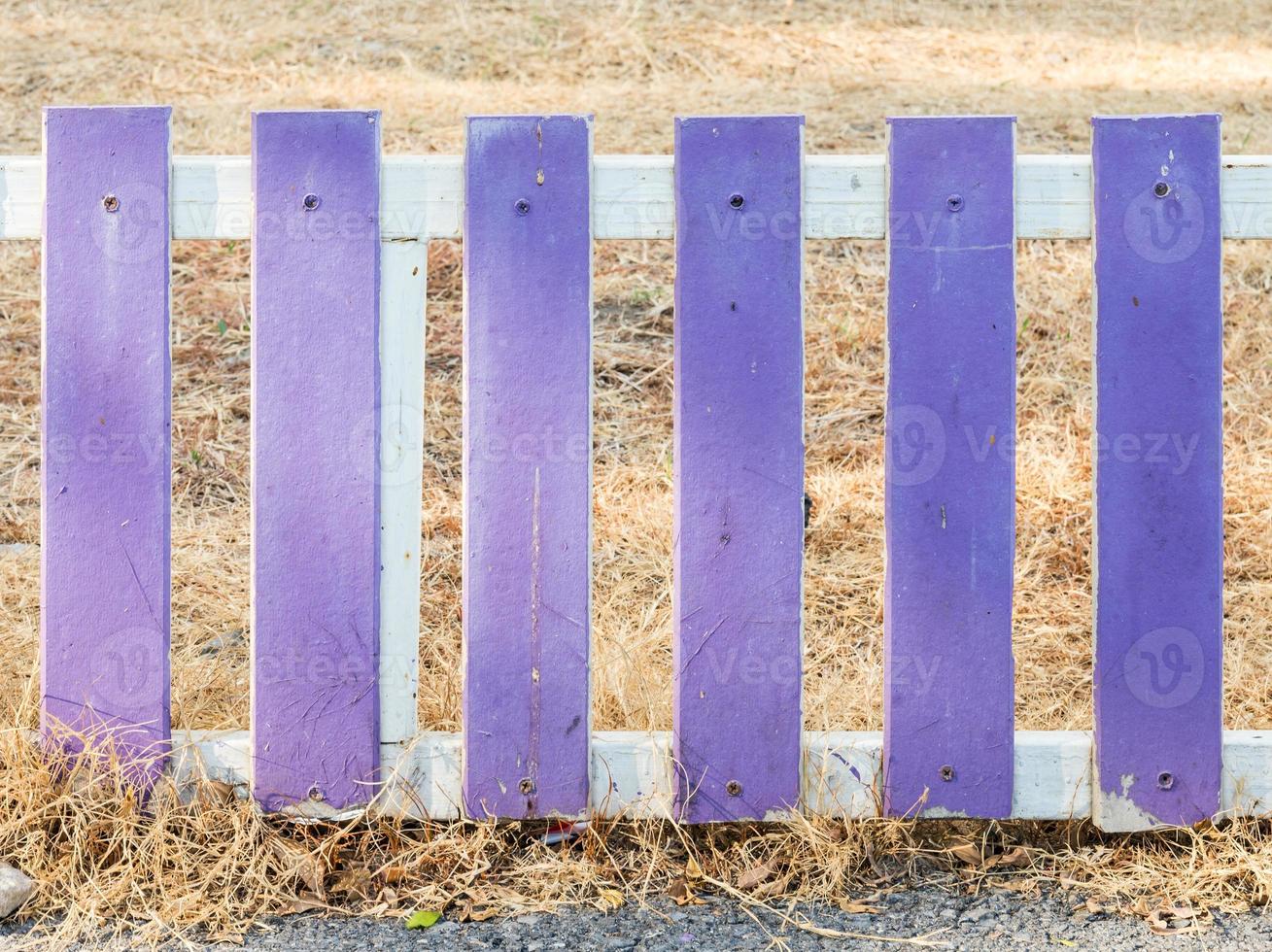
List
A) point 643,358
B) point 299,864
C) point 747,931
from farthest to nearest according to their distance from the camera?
point 643,358 < point 299,864 < point 747,931

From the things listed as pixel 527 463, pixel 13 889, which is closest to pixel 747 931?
pixel 527 463

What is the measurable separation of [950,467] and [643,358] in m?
2.51

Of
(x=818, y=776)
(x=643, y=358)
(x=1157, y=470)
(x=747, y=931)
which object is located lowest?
(x=747, y=931)

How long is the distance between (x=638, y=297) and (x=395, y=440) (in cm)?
286

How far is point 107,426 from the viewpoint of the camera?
2.11 m

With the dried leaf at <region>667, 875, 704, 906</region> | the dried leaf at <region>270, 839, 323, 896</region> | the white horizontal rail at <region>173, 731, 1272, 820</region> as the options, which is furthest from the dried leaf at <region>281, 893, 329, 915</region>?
the dried leaf at <region>667, 875, 704, 906</region>

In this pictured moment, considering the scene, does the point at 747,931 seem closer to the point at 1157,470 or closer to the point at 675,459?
the point at 675,459

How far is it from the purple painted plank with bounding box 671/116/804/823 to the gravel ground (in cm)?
21

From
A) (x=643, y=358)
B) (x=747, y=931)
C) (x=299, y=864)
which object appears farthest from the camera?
(x=643, y=358)

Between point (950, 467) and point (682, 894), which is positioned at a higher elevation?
point (950, 467)

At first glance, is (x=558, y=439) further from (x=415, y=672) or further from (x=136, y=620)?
(x=136, y=620)

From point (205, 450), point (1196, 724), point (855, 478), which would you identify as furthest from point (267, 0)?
point (1196, 724)

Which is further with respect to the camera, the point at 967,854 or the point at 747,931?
the point at 967,854

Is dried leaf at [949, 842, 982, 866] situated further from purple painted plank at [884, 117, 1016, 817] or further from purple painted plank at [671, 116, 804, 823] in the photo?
purple painted plank at [671, 116, 804, 823]
